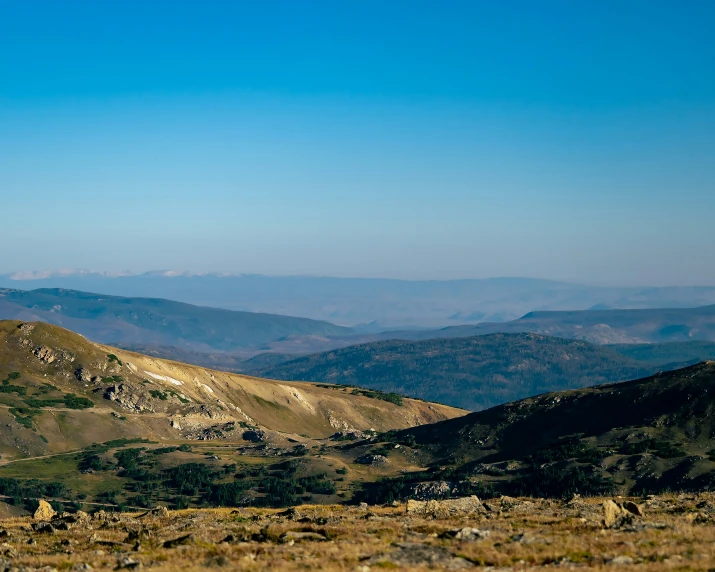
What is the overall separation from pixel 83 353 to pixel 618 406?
5208 inches

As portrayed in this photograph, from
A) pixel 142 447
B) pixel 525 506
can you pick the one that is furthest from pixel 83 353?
pixel 525 506

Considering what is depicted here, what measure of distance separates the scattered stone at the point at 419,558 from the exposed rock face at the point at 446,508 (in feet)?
49.9

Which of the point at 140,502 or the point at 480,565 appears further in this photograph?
the point at 140,502

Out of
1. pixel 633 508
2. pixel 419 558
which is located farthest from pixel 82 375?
pixel 419 558

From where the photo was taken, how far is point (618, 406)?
446 feet

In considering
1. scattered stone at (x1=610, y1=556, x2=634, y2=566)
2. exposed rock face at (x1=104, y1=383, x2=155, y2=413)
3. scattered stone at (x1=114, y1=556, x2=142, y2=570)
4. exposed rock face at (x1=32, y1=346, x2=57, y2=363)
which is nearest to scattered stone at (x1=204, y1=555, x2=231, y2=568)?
scattered stone at (x1=114, y1=556, x2=142, y2=570)

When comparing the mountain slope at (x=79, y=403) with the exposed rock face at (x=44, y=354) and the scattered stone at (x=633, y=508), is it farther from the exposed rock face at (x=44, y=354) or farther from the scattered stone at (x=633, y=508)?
the scattered stone at (x=633, y=508)

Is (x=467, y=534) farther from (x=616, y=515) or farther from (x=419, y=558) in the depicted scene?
(x=616, y=515)

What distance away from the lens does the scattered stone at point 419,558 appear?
1145 inches

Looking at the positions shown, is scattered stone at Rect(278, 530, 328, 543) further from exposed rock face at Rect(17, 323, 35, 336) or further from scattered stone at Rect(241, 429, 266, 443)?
exposed rock face at Rect(17, 323, 35, 336)

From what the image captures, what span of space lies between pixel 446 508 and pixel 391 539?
16.3 meters

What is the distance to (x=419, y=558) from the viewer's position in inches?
1206

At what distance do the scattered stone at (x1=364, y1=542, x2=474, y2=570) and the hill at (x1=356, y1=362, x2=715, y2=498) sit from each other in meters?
71.4

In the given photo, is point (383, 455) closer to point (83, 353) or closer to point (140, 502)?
point (140, 502)
